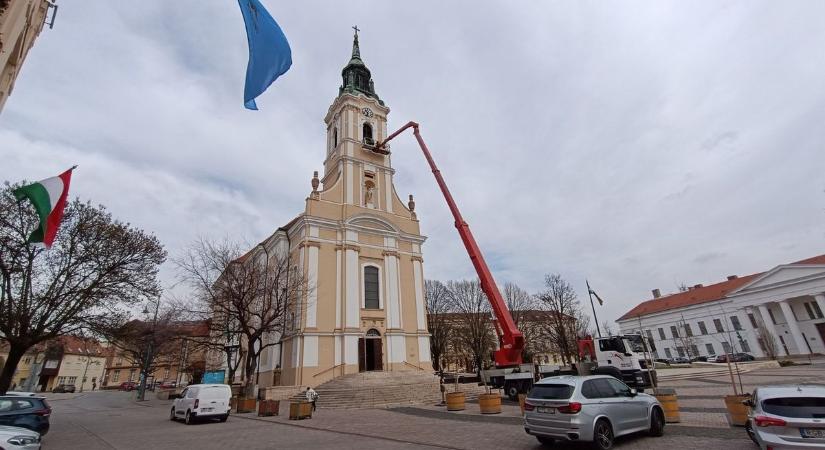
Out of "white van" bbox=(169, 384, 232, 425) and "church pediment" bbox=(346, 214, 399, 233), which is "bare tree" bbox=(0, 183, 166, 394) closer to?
"white van" bbox=(169, 384, 232, 425)

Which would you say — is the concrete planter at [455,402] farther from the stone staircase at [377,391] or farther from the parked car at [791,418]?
the parked car at [791,418]

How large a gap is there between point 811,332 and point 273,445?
2547 inches

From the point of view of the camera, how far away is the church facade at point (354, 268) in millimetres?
28344

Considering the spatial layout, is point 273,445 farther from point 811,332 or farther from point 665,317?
point 665,317

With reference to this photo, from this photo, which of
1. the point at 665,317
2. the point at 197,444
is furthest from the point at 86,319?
the point at 665,317

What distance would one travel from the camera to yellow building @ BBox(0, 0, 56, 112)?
21.0ft

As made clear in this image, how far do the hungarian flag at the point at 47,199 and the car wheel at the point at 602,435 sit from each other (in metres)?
15.0

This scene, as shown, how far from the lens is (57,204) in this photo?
1161cm

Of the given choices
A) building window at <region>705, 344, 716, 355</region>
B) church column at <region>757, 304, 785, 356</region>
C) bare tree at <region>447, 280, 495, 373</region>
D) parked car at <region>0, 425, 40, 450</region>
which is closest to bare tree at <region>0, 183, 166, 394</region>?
parked car at <region>0, 425, 40, 450</region>

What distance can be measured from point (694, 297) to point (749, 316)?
10.2 meters

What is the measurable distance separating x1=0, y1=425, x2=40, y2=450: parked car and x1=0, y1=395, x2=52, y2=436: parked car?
183 inches

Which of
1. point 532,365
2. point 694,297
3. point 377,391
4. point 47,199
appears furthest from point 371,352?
point 694,297

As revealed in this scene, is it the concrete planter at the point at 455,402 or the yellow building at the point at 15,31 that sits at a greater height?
the yellow building at the point at 15,31

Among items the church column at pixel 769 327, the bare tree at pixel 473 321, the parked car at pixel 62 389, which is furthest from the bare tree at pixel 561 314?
the parked car at pixel 62 389
